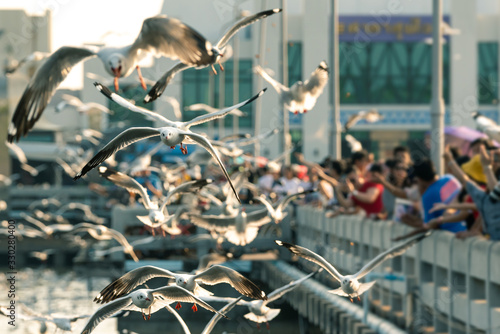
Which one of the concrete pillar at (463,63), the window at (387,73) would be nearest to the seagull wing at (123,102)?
the concrete pillar at (463,63)

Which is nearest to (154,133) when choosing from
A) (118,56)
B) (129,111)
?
(118,56)

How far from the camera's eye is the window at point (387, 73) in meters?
60.1

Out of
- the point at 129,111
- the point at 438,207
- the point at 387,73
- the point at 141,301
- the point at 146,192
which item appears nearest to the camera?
the point at 141,301

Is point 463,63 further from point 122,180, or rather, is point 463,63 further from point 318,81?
point 122,180

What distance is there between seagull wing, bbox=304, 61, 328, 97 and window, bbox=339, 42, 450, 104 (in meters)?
48.5

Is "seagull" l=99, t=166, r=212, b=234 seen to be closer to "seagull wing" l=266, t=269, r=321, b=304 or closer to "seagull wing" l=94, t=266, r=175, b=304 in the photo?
"seagull wing" l=94, t=266, r=175, b=304

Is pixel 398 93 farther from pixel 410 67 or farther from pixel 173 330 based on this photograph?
pixel 173 330

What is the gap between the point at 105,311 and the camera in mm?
8812

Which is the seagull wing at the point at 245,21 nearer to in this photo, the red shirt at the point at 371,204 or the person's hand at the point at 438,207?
the person's hand at the point at 438,207

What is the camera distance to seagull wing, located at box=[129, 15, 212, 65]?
7.25 meters

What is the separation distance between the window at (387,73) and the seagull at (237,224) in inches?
1835

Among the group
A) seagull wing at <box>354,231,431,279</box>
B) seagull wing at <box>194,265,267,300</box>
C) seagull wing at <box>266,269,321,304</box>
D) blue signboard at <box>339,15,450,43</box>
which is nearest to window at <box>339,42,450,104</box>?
blue signboard at <box>339,15,450,43</box>

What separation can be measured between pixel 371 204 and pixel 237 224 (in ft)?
10.8

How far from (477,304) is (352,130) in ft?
159
